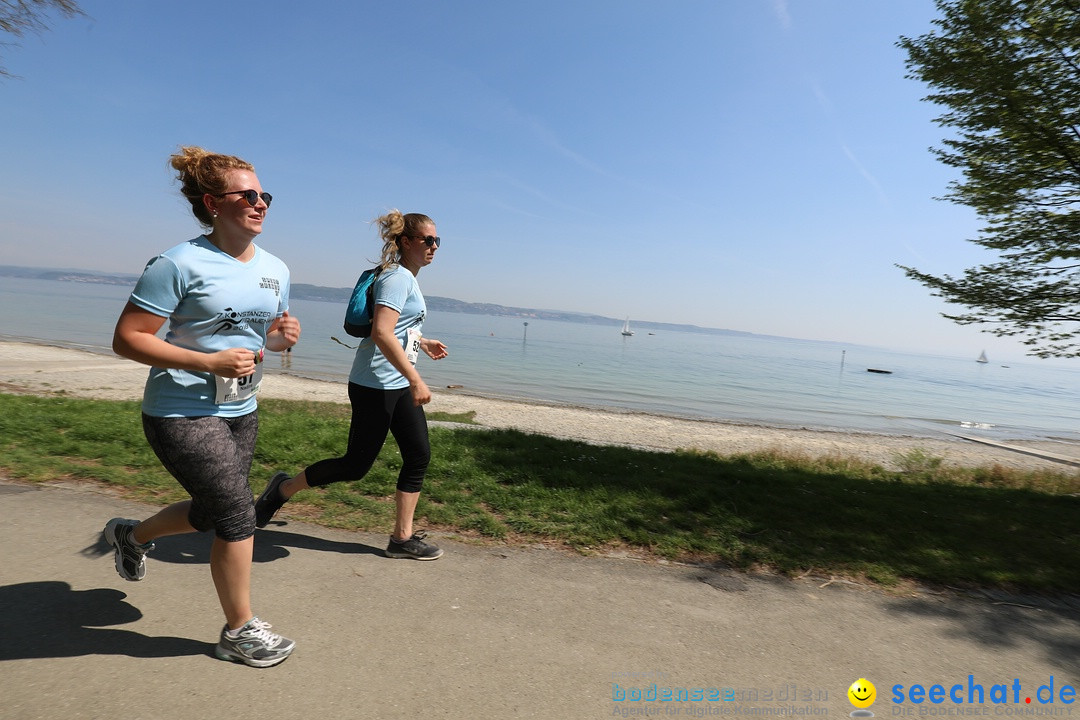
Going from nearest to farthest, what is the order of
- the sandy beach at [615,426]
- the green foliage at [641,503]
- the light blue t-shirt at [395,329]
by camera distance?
1. the light blue t-shirt at [395,329]
2. the green foliage at [641,503]
3. the sandy beach at [615,426]

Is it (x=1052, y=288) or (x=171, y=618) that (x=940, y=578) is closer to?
(x=171, y=618)

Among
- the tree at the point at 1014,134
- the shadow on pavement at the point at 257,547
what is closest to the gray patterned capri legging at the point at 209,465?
the shadow on pavement at the point at 257,547

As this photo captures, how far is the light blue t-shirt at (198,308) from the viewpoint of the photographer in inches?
82.4

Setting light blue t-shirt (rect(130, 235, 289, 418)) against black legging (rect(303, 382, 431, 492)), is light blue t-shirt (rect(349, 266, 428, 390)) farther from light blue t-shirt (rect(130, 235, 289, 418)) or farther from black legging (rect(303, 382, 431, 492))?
light blue t-shirt (rect(130, 235, 289, 418))

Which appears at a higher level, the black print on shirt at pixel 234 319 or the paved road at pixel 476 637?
the black print on shirt at pixel 234 319

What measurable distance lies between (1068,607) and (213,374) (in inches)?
175

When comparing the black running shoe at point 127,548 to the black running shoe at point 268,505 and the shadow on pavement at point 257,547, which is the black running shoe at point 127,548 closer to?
the shadow on pavement at point 257,547

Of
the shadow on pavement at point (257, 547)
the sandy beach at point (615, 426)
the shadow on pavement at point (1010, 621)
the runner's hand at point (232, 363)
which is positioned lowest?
the sandy beach at point (615, 426)

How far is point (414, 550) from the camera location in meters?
3.41

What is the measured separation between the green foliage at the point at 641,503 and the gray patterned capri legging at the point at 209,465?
5.52 ft

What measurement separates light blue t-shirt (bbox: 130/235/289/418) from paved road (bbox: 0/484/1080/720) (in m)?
0.96

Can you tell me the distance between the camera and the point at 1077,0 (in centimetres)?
632

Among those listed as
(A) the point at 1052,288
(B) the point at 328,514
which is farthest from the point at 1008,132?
(B) the point at 328,514

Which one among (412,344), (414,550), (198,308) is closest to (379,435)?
(412,344)
